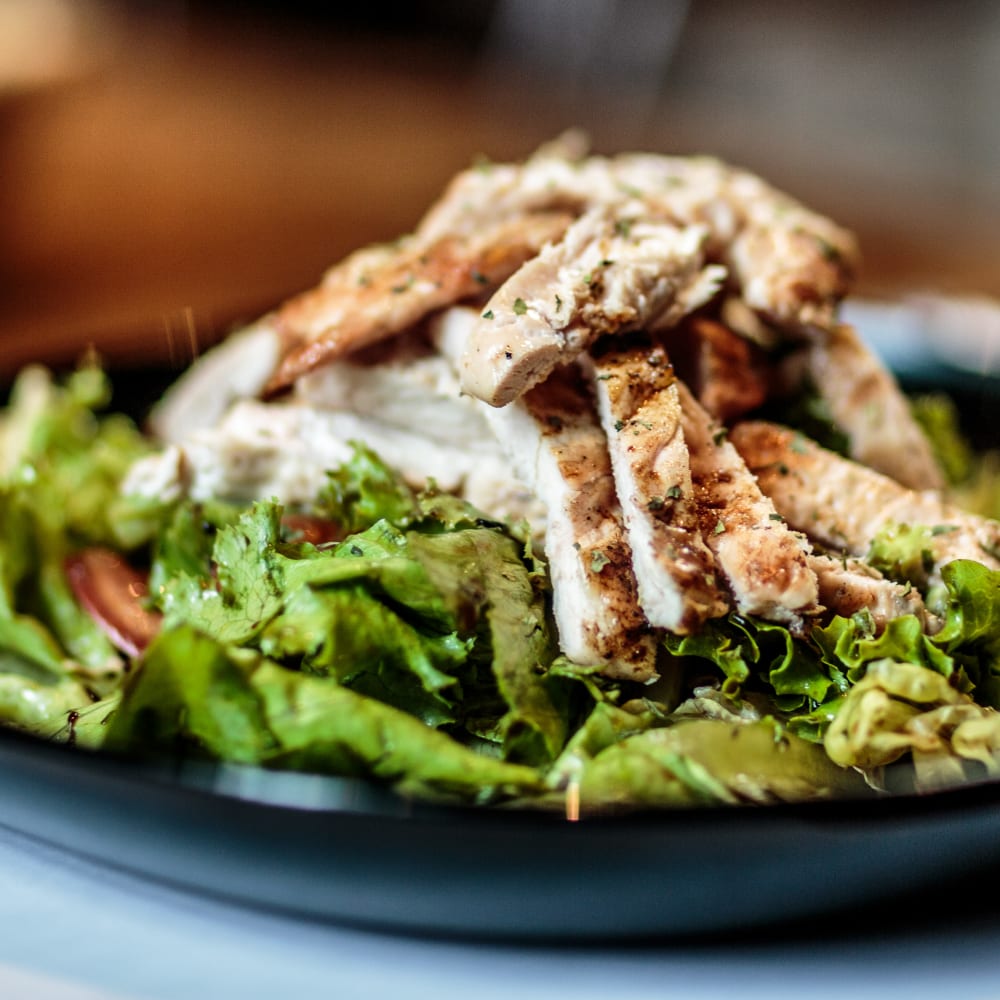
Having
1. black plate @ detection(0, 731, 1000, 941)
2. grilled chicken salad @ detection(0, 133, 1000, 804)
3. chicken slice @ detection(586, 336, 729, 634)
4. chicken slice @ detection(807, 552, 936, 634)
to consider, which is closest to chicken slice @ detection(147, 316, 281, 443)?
grilled chicken salad @ detection(0, 133, 1000, 804)

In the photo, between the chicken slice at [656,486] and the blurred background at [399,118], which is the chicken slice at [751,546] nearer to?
the chicken slice at [656,486]

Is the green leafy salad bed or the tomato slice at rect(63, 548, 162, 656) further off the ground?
the green leafy salad bed

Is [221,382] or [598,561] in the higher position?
[598,561]

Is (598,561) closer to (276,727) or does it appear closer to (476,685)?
(476,685)

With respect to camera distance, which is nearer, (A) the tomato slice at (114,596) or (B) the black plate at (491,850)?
(B) the black plate at (491,850)

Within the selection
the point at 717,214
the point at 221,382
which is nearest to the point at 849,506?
the point at 717,214

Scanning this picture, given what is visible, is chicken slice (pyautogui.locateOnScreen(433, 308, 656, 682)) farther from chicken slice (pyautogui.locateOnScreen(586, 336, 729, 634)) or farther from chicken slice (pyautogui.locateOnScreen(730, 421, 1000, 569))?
chicken slice (pyautogui.locateOnScreen(730, 421, 1000, 569))

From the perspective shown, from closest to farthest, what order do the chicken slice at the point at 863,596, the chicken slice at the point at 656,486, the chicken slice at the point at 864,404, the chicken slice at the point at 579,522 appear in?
the chicken slice at the point at 656,486
the chicken slice at the point at 579,522
the chicken slice at the point at 863,596
the chicken slice at the point at 864,404

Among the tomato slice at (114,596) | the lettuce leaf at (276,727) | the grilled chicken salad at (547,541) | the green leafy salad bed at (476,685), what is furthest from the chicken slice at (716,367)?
the tomato slice at (114,596)

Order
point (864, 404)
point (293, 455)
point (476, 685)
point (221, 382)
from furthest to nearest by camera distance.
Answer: point (221, 382), point (864, 404), point (293, 455), point (476, 685)
